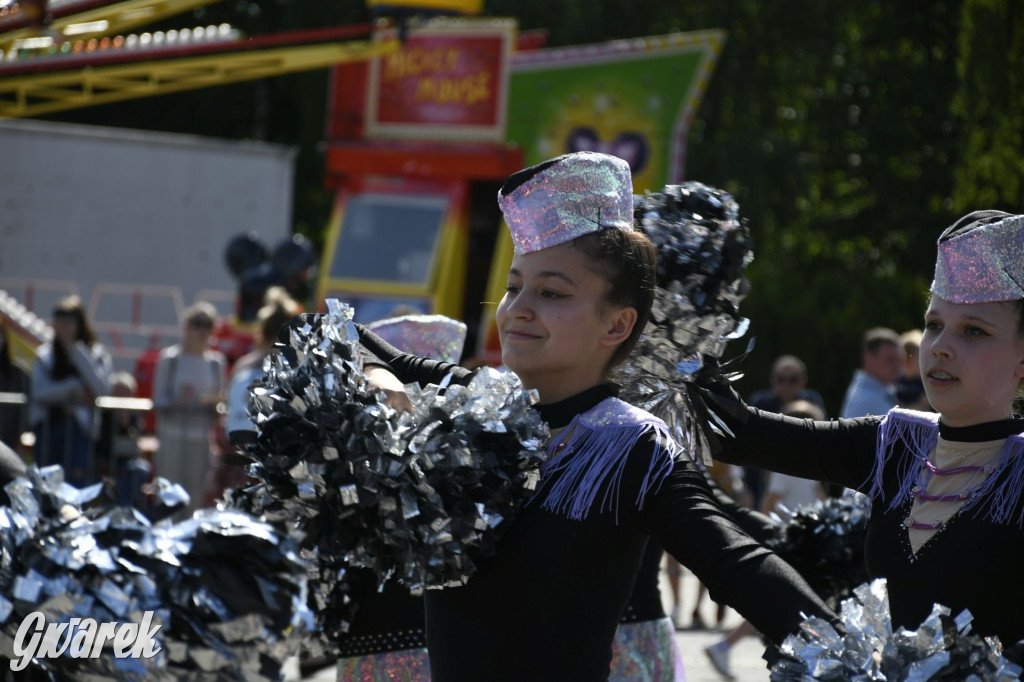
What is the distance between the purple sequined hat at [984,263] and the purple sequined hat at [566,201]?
1.93 feet

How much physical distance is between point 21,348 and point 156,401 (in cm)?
439

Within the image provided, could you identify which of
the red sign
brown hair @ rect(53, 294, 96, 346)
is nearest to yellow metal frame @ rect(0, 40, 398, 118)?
the red sign

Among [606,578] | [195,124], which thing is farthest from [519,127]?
[195,124]

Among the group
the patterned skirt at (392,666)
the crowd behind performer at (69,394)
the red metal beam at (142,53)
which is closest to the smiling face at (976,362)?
the patterned skirt at (392,666)

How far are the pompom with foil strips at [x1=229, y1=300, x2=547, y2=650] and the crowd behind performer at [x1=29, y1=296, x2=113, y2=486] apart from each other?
538 centimetres

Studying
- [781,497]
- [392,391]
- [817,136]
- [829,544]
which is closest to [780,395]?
[781,497]

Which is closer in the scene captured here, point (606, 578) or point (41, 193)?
point (606, 578)

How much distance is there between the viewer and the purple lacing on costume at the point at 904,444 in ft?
7.84

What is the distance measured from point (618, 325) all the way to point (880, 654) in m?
0.65

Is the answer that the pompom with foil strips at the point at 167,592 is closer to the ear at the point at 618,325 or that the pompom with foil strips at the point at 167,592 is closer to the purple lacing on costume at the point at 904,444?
the ear at the point at 618,325

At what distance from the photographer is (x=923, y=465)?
2.39 m

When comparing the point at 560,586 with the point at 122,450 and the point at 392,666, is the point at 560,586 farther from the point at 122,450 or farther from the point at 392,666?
the point at 122,450

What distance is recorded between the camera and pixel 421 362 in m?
2.35

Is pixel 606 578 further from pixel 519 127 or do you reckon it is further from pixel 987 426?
pixel 519 127
